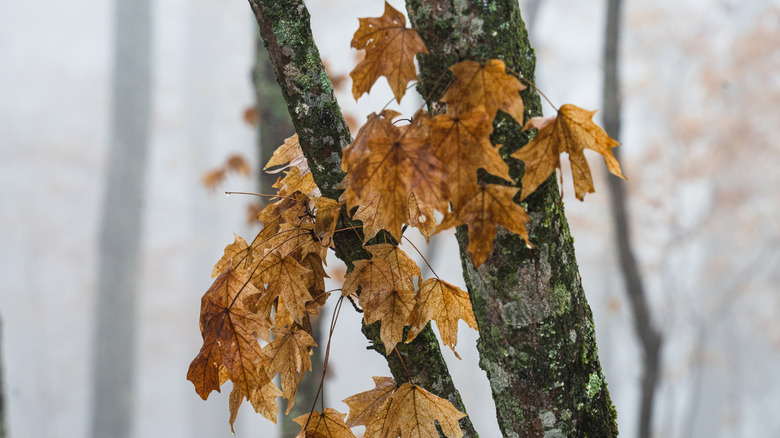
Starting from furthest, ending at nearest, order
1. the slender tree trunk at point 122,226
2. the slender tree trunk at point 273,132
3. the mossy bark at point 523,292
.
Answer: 1. the slender tree trunk at point 122,226
2. the slender tree trunk at point 273,132
3. the mossy bark at point 523,292

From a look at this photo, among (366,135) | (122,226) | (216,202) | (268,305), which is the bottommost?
(268,305)

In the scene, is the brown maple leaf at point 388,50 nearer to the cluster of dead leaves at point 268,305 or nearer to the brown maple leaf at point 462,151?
the brown maple leaf at point 462,151

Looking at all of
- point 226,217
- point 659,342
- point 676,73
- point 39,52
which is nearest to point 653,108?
point 676,73

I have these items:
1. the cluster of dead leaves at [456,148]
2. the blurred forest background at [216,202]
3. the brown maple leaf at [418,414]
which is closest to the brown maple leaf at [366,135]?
the cluster of dead leaves at [456,148]

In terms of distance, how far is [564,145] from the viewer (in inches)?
24.5

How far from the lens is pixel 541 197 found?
0.71 m

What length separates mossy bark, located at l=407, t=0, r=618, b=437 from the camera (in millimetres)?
675

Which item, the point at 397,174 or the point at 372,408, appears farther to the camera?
the point at 372,408

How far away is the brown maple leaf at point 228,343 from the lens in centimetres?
73

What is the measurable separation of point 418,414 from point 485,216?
36cm

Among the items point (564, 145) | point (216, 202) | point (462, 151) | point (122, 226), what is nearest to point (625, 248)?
point (564, 145)

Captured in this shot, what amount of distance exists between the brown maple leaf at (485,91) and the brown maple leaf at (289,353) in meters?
0.43

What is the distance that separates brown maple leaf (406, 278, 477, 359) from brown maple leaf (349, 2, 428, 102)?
0.31 meters

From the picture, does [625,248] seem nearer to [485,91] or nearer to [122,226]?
[485,91]
